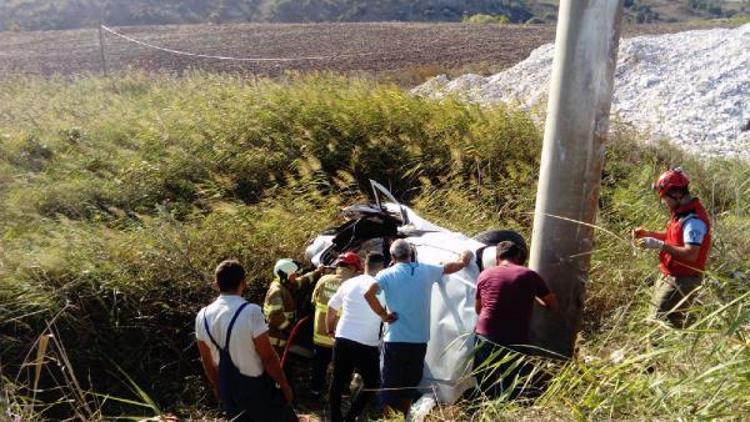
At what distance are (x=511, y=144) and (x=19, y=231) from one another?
17.2 feet

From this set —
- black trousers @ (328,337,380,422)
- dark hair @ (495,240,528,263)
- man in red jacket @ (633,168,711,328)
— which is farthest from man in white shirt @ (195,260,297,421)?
man in red jacket @ (633,168,711,328)

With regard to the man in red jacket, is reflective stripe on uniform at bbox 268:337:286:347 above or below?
below

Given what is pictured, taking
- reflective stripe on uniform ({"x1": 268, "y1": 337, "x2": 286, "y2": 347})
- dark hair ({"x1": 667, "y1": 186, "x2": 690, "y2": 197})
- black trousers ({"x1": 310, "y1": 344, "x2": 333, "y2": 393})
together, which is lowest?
black trousers ({"x1": 310, "y1": 344, "x2": 333, "y2": 393})

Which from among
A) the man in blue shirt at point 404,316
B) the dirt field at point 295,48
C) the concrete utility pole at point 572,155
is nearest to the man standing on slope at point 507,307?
the concrete utility pole at point 572,155

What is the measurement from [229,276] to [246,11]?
151ft

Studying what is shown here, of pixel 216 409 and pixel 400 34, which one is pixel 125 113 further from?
pixel 400 34

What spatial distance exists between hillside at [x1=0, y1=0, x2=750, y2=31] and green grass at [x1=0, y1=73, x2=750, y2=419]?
25883 millimetres

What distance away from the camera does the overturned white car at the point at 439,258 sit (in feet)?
14.9

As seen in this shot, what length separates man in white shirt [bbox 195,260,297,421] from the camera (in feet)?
13.2

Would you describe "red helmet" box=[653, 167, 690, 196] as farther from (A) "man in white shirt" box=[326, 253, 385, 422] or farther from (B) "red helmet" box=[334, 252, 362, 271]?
(B) "red helmet" box=[334, 252, 362, 271]

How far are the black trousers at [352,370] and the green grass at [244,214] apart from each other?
1.17 meters

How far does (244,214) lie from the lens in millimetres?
6625

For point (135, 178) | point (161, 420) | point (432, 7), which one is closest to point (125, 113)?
point (135, 178)

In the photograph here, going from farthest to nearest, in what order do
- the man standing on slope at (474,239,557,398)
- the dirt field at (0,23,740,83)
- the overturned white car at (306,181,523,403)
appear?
1. the dirt field at (0,23,740,83)
2. the overturned white car at (306,181,523,403)
3. the man standing on slope at (474,239,557,398)
